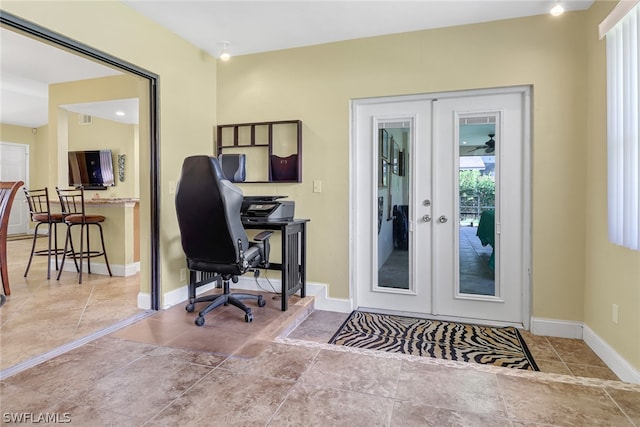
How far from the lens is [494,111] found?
2.88m

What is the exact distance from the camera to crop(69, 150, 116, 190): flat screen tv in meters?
6.12

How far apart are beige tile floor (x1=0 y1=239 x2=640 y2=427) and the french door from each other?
817 millimetres

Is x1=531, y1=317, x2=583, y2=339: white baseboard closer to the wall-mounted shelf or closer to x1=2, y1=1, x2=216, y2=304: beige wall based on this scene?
the wall-mounted shelf

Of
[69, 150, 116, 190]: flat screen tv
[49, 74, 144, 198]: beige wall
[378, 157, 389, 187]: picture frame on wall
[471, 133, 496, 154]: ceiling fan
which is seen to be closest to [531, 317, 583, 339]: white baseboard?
[471, 133, 496, 154]: ceiling fan

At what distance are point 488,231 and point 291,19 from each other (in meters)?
2.45

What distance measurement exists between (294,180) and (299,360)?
5.81ft

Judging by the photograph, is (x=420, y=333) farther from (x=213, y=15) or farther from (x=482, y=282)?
(x=213, y=15)

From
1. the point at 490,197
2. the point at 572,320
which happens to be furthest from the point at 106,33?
the point at 572,320

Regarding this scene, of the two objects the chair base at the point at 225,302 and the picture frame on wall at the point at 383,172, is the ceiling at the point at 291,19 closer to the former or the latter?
the picture frame on wall at the point at 383,172

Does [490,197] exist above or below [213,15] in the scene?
below

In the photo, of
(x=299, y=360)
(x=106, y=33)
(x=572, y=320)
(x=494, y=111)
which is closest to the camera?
(x=299, y=360)

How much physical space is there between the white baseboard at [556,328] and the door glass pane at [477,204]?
15.8 inches

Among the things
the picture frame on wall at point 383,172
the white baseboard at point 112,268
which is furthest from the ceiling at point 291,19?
the white baseboard at point 112,268

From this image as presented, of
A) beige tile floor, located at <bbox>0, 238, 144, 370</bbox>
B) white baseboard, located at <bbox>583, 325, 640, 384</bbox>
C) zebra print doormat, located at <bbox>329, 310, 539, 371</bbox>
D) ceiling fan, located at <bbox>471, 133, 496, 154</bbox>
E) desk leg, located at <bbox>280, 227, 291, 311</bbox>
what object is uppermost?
ceiling fan, located at <bbox>471, 133, 496, 154</bbox>
